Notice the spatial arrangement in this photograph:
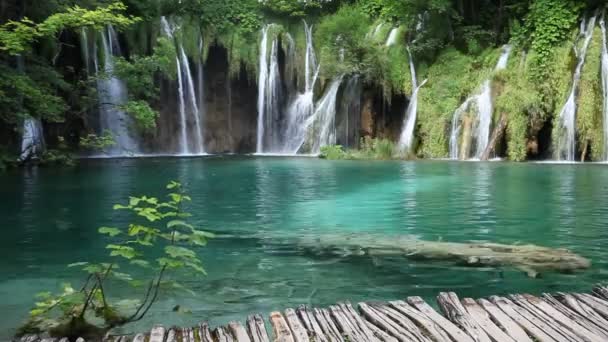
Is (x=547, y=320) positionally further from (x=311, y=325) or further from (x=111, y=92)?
(x=111, y=92)

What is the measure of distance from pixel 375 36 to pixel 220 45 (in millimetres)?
7359

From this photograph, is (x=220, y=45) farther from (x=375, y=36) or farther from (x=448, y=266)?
(x=448, y=266)

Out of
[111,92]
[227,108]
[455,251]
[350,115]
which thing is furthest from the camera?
[227,108]

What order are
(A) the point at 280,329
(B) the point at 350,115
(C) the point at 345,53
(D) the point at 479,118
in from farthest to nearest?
(B) the point at 350,115 → (C) the point at 345,53 → (D) the point at 479,118 → (A) the point at 280,329

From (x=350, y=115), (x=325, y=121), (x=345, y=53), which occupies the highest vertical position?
(x=345, y=53)

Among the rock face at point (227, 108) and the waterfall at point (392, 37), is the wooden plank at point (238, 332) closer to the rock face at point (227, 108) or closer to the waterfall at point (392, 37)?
the waterfall at point (392, 37)

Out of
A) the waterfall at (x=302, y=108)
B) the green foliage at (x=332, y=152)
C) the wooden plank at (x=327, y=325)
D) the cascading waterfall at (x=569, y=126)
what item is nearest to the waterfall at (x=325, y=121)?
the waterfall at (x=302, y=108)

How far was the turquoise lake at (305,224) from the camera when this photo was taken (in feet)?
17.0

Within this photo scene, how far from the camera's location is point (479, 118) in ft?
67.6

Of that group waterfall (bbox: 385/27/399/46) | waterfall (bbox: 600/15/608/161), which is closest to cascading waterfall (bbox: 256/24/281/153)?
waterfall (bbox: 385/27/399/46)

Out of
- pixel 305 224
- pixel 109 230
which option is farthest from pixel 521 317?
pixel 305 224

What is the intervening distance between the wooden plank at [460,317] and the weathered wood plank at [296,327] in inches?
35.9

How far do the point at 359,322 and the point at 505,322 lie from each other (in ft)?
2.80

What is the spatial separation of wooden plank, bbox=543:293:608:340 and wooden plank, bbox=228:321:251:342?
1.97m
